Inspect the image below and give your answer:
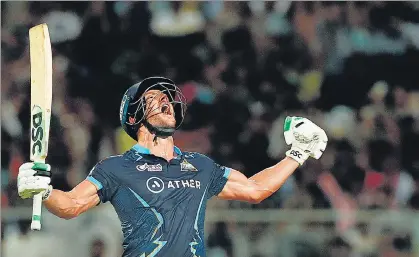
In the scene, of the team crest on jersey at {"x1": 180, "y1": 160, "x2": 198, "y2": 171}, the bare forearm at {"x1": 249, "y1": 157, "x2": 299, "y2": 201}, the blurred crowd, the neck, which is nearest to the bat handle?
the neck

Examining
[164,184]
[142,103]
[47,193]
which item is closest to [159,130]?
[142,103]

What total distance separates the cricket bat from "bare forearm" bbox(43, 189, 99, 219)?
249 mm

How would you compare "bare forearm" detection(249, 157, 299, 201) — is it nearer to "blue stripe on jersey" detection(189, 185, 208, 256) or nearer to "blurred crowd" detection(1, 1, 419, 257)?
"blue stripe on jersey" detection(189, 185, 208, 256)

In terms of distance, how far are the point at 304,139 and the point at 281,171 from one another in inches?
11.4

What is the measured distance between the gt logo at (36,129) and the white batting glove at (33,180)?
1.13 ft

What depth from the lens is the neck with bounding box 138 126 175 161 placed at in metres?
6.78

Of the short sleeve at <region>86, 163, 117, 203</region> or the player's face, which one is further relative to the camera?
the player's face

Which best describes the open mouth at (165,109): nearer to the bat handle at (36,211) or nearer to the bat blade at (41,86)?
the bat blade at (41,86)

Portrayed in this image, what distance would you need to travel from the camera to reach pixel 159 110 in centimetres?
679

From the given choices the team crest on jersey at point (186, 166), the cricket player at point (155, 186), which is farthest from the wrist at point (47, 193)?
the team crest on jersey at point (186, 166)

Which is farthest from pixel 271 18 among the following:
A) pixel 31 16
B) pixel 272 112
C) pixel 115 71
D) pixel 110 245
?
pixel 110 245

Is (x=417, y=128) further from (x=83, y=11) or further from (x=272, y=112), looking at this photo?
(x=83, y=11)

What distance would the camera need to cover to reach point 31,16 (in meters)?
13.1

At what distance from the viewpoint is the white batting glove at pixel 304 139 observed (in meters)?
7.26
